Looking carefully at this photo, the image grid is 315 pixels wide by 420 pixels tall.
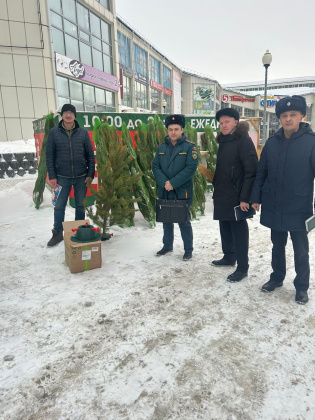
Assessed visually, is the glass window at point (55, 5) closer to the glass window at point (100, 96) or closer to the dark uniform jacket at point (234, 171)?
the glass window at point (100, 96)

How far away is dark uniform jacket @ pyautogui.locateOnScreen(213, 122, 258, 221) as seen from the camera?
326 centimetres

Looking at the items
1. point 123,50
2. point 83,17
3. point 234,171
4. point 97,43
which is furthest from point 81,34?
point 234,171

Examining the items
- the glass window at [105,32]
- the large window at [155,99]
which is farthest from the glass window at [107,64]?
the large window at [155,99]

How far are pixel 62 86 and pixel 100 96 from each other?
4.72 meters

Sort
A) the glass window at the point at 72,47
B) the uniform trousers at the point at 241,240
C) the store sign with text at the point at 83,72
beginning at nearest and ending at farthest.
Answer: the uniform trousers at the point at 241,240
the store sign with text at the point at 83,72
the glass window at the point at 72,47

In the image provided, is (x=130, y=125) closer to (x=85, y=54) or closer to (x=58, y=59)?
(x=58, y=59)

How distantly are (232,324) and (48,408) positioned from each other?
5.49 ft

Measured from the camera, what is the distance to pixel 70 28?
1939 cm

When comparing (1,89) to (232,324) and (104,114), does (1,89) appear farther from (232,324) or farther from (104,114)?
(232,324)

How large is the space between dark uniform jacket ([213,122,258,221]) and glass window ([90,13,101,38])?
23570mm

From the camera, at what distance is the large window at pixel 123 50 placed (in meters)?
29.1

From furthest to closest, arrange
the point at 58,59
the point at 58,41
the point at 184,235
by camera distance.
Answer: the point at 58,41 → the point at 58,59 → the point at 184,235

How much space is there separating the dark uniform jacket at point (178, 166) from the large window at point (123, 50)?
29334 millimetres

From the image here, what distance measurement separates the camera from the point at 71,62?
63.3 feet
